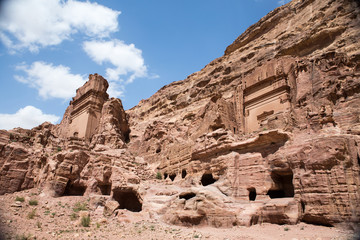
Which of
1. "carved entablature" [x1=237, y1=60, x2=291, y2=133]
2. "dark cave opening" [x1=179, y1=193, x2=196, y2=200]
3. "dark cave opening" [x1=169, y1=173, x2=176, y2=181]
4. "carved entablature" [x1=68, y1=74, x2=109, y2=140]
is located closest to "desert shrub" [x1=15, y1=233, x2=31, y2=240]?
"dark cave opening" [x1=179, y1=193, x2=196, y2=200]

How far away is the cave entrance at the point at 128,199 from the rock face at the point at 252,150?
0.23ft

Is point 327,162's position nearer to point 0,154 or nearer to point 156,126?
point 0,154

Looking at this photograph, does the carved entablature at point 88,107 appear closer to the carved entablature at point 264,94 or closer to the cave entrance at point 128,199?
the cave entrance at point 128,199

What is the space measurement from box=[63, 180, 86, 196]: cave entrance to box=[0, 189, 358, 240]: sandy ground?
4.58ft

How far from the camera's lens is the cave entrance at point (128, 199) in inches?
666

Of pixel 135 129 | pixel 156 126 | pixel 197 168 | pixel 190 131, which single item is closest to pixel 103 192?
pixel 197 168

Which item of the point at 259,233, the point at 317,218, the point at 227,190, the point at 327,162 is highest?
the point at 327,162

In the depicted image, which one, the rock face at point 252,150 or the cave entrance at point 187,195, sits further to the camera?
the cave entrance at point 187,195

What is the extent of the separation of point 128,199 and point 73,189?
3.84 meters

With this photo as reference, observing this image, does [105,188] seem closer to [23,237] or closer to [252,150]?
[23,237]

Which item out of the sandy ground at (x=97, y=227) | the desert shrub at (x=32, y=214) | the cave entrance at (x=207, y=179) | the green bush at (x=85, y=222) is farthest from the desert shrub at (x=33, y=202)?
the cave entrance at (x=207, y=179)

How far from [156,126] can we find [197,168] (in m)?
14.9

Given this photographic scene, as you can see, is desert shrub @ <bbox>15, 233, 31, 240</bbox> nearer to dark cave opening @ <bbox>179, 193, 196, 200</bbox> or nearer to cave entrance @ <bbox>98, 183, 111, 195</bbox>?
dark cave opening @ <bbox>179, 193, 196, 200</bbox>

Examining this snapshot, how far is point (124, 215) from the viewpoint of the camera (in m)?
14.7
